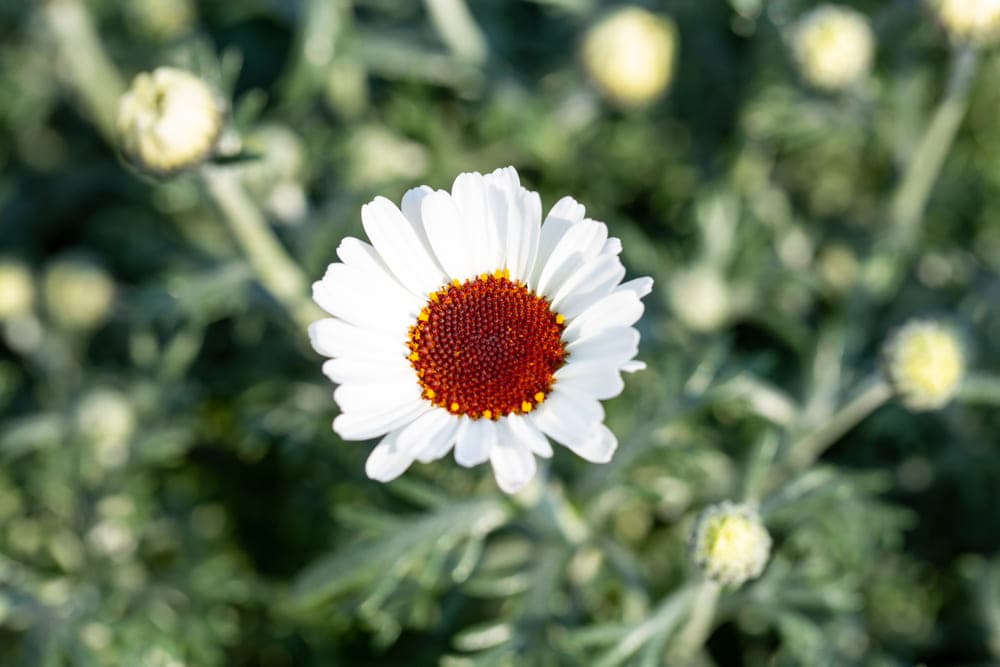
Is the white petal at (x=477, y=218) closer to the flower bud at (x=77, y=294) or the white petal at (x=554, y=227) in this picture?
the white petal at (x=554, y=227)

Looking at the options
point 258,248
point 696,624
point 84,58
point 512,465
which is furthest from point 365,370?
point 84,58

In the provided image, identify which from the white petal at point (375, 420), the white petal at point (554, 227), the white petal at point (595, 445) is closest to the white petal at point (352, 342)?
the white petal at point (375, 420)

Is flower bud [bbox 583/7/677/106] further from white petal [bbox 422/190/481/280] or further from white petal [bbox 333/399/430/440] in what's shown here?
white petal [bbox 333/399/430/440]

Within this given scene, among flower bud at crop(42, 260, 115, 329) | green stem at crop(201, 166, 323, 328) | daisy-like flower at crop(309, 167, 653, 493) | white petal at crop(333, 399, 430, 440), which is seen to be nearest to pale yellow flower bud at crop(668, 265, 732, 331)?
green stem at crop(201, 166, 323, 328)

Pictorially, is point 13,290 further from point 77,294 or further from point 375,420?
point 375,420

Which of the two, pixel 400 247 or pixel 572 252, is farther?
pixel 400 247

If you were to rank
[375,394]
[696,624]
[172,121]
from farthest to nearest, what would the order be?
[696,624]
[172,121]
[375,394]

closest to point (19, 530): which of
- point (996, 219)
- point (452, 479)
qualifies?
point (452, 479)
